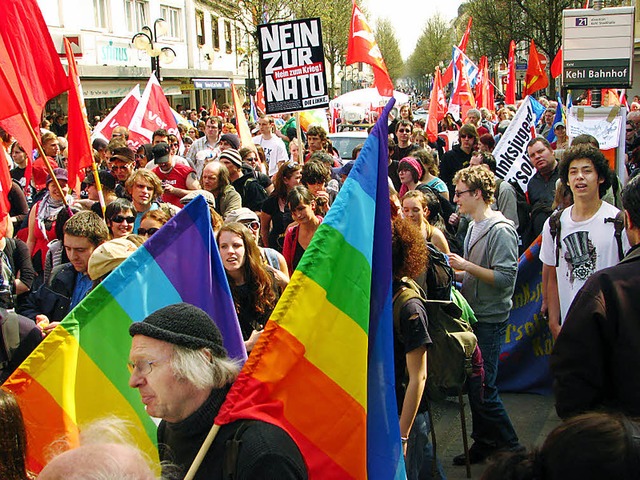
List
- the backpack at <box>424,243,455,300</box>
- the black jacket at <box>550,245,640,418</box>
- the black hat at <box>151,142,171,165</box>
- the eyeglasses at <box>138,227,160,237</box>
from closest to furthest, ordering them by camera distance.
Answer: the black jacket at <box>550,245,640,418</box>
the backpack at <box>424,243,455,300</box>
the eyeglasses at <box>138,227,160,237</box>
the black hat at <box>151,142,171,165</box>

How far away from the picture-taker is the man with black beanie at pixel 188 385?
7.33ft

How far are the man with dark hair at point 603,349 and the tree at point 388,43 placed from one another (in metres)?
79.9

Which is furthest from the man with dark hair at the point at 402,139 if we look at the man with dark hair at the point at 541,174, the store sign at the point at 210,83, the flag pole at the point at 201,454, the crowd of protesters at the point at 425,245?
the store sign at the point at 210,83

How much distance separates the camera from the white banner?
802cm

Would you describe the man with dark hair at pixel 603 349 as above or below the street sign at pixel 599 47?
below

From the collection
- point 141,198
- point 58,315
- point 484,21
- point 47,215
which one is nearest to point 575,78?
point 141,198

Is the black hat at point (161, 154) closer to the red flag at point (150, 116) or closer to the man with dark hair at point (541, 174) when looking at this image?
the red flag at point (150, 116)

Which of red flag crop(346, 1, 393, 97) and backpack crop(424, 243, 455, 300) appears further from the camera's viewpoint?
red flag crop(346, 1, 393, 97)

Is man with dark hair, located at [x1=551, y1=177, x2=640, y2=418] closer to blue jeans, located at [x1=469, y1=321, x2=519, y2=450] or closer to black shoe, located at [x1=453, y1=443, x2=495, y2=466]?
blue jeans, located at [x1=469, y1=321, x2=519, y2=450]

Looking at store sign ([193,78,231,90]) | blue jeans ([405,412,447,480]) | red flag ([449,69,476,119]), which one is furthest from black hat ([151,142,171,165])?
store sign ([193,78,231,90])

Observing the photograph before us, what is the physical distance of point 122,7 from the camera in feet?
103

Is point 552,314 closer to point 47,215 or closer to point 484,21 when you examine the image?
point 47,215

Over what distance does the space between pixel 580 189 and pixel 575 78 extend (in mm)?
4334

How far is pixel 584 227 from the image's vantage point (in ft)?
14.2
